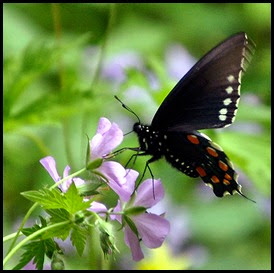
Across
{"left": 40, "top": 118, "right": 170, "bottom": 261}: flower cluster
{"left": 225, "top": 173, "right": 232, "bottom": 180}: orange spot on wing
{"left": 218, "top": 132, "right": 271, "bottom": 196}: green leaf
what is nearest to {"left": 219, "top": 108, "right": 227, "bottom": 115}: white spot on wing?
{"left": 225, "top": 173, "right": 232, "bottom": 180}: orange spot on wing

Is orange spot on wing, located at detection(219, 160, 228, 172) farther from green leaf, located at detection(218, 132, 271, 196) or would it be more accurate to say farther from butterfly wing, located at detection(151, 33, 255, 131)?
green leaf, located at detection(218, 132, 271, 196)

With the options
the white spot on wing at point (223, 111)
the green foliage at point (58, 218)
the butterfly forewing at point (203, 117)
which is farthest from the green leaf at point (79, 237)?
the white spot on wing at point (223, 111)

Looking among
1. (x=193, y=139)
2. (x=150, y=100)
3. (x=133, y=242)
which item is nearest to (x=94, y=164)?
(x=133, y=242)

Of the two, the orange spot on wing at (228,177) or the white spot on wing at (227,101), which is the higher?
the white spot on wing at (227,101)

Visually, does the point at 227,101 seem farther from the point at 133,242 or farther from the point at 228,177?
the point at 133,242

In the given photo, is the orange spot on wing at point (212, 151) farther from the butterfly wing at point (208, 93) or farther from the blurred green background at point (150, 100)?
the blurred green background at point (150, 100)

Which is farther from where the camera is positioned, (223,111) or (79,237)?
(223,111)

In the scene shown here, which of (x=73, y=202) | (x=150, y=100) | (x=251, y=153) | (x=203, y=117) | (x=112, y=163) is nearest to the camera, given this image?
(x=73, y=202)
